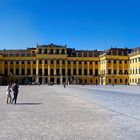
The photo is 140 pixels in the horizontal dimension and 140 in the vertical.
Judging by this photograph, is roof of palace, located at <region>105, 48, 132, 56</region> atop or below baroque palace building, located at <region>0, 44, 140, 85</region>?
atop

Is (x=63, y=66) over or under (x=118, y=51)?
under

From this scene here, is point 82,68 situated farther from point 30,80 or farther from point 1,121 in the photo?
point 1,121

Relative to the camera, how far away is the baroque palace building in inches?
4710

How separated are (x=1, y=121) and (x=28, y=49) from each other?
11817 centimetres

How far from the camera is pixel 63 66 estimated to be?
124m

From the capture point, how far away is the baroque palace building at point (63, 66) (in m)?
120

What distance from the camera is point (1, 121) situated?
1379cm

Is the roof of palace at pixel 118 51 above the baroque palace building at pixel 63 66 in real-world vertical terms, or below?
above

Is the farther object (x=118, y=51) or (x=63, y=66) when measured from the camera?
(x=63, y=66)

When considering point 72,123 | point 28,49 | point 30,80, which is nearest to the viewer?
point 72,123

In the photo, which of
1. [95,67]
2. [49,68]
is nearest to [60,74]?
[49,68]

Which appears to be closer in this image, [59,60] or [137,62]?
[137,62]

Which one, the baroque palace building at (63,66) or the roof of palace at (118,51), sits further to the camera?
the baroque palace building at (63,66)

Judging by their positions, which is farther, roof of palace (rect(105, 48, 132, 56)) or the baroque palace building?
the baroque palace building
